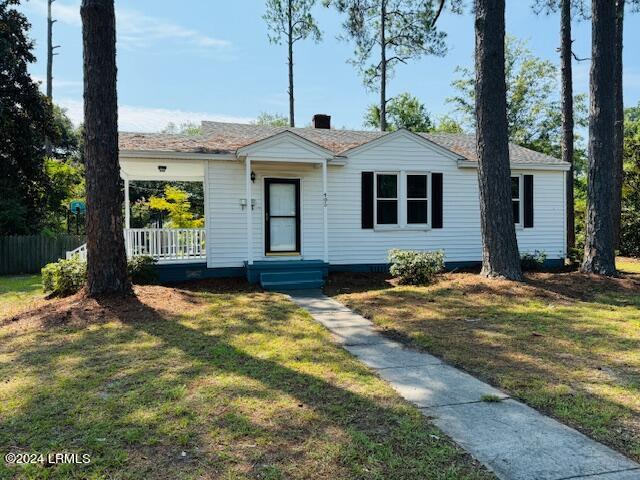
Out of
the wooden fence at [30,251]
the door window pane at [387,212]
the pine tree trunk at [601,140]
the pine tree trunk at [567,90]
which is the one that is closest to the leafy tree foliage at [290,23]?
the pine tree trunk at [567,90]

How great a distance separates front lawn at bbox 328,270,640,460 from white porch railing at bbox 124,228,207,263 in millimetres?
3466

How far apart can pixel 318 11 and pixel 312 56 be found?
214 centimetres

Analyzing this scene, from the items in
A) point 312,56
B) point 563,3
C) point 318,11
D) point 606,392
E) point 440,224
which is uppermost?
point 318,11

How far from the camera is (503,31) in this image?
346 inches

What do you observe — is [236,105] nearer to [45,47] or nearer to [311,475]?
[45,47]

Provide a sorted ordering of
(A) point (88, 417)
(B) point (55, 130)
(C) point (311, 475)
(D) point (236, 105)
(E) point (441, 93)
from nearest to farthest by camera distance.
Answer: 1. (C) point (311, 475)
2. (A) point (88, 417)
3. (B) point (55, 130)
4. (E) point (441, 93)
5. (D) point (236, 105)

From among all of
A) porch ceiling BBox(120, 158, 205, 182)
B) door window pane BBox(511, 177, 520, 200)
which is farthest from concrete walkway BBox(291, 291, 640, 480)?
door window pane BBox(511, 177, 520, 200)

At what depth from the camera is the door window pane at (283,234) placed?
11.2 m

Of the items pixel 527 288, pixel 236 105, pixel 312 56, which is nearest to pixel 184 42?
pixel 312 56

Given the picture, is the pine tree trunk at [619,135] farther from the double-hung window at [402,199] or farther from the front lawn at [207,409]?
the front lawn at [207,409]

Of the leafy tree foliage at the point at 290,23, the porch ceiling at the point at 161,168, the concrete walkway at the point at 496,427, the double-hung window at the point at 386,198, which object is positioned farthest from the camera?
the leafy tree foliage at the point at 290,23

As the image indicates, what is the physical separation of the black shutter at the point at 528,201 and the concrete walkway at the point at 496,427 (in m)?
9.48

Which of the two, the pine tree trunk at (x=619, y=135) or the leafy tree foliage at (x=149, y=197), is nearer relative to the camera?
the pine tree trunk at (x=619, y=135)

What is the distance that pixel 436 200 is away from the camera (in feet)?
39.8
